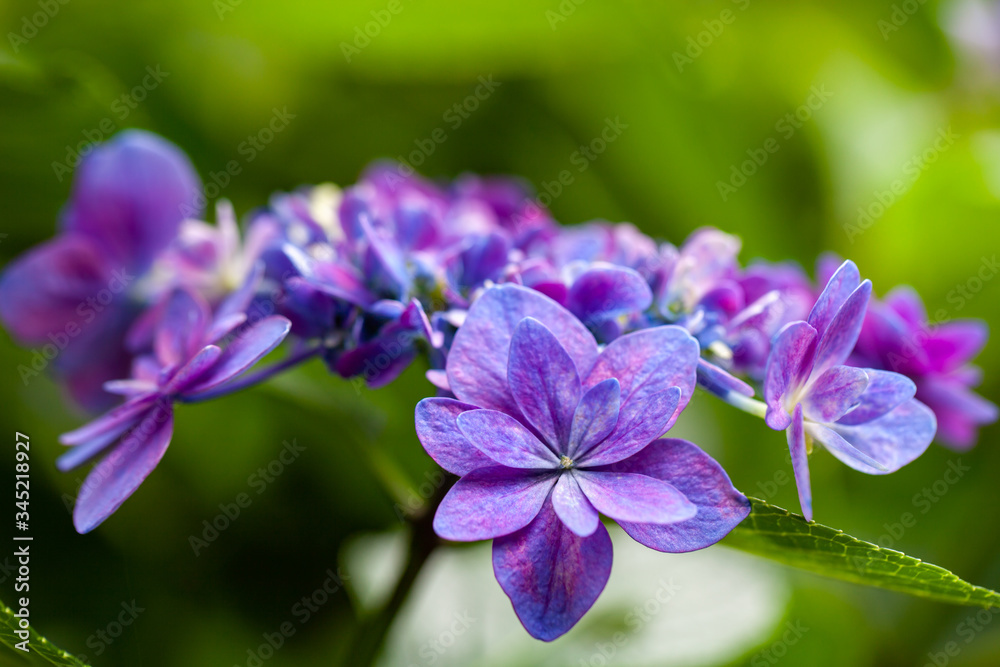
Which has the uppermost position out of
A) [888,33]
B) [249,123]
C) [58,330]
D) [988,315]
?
[888,33]

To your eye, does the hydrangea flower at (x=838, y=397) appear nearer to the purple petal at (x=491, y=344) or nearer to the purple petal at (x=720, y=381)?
the purple petal at (x=720, y=381)

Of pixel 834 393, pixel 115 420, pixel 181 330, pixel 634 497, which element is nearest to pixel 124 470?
pixel 115 420

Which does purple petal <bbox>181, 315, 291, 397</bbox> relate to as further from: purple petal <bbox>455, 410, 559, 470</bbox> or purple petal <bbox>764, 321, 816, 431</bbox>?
purple petal <bbox>764, 321, 816, 431</bbox>

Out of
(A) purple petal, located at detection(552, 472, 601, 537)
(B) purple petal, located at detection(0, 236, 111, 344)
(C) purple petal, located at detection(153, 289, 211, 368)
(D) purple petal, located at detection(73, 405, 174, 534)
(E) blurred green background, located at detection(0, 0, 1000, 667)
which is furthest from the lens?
(E) blurred green background, located at detection(0, 0, 1000, 667)

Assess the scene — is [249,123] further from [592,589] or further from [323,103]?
[592,589]

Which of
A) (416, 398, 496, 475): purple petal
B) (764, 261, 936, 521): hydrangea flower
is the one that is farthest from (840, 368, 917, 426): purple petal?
(416, 398, 496, 475): purple petal

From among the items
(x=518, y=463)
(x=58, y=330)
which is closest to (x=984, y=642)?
(x=518, y=463)

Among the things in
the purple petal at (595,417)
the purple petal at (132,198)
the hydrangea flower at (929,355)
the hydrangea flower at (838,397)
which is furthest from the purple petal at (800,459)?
the purple petal at (132,198)

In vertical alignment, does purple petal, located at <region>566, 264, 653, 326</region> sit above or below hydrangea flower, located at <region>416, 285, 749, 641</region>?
above

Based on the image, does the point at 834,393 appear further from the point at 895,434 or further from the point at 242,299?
the point at 242,299
